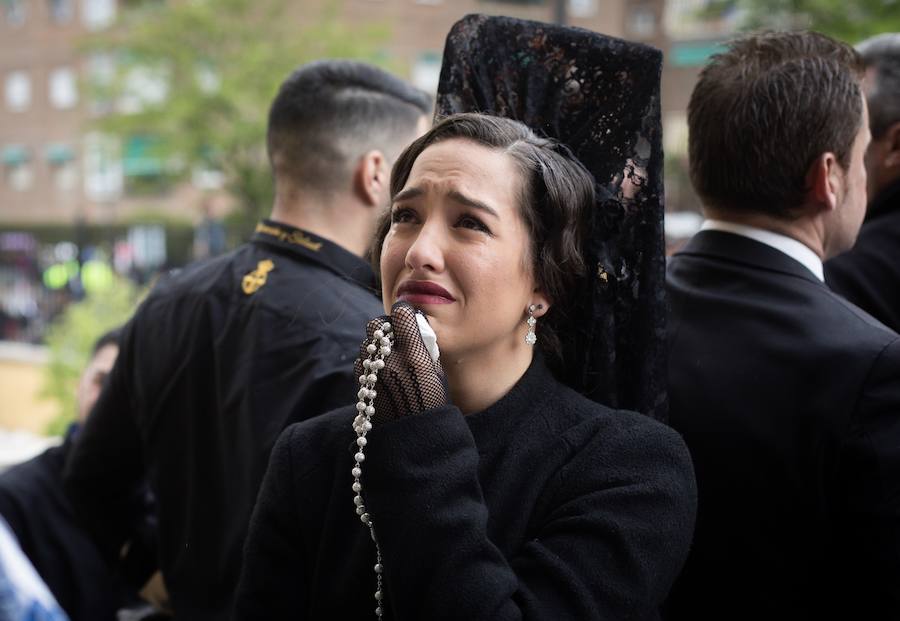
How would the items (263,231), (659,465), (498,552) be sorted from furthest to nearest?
(263,231)
(659,465)
(498,552)

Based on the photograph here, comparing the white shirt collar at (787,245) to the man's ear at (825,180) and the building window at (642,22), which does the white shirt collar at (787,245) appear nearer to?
the man's ear at (825,180)

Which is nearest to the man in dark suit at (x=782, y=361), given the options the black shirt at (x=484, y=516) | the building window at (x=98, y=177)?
the black shirt at (x=484, y=516)

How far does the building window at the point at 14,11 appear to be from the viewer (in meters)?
34.4

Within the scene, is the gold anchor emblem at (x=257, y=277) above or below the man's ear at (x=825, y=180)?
below

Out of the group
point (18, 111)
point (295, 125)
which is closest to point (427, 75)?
point (18, 111)

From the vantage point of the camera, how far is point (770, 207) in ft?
6.59

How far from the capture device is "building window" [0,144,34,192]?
1382 inches

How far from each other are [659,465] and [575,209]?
0.45 metres

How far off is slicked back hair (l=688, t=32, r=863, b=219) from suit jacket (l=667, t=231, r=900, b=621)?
12 cm

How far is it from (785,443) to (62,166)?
117 ft

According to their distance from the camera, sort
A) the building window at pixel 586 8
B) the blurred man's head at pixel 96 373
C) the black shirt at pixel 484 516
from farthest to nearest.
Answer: the building window at pixel 586 8 → the blurred man's head at pixel 96 373 → the black shirt at pixel 484 516

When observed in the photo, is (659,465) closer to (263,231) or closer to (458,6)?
(263,231)

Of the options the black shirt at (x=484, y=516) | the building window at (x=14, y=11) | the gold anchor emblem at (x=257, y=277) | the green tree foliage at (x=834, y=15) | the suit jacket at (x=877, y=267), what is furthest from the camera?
the building window at (x=14, y=11)

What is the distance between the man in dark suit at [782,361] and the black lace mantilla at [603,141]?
0.66 feet
